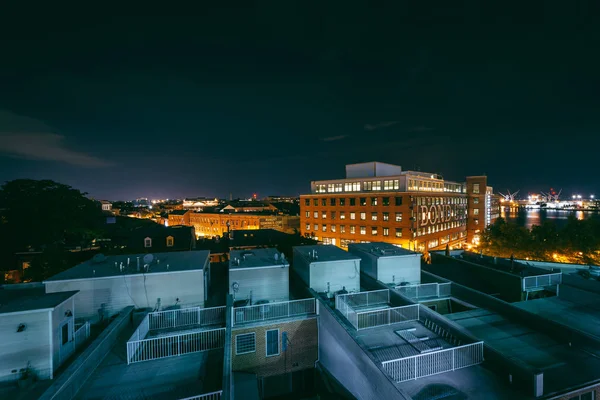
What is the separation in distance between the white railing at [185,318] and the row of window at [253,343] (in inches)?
51.9

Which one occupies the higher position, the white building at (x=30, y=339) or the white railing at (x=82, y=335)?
the white building at (x=30, y=339)

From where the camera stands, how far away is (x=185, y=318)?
43.1 ft

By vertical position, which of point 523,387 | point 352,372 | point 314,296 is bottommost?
point 352,372

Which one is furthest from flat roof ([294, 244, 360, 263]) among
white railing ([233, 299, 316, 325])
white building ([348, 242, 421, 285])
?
white railing ([233, 299, 316, 325])

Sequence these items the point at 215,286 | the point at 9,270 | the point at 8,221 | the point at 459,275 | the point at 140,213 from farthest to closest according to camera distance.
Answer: the point at 140,213, the point at 8,221, the point at 9,270, the point at 459,275, the point at 215,286

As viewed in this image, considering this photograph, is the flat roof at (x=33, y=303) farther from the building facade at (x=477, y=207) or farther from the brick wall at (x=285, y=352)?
the building facade at (x=477, y=207)

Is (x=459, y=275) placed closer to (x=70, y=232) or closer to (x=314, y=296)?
(x=314, y=296)

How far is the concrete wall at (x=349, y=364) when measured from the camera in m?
8.84

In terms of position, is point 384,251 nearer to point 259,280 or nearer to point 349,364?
point 259,280

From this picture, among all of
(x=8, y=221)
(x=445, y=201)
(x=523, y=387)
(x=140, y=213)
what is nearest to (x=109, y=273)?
(x=523, y=387)

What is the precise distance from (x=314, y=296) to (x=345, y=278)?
3231mm

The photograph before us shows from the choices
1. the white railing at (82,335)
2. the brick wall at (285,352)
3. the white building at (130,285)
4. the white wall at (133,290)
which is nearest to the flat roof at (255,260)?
the white building at (130,285)

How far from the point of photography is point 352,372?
10898mm

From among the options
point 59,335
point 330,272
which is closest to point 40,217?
point 59,335
